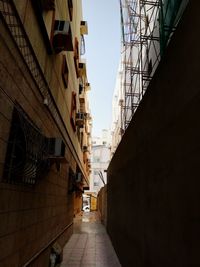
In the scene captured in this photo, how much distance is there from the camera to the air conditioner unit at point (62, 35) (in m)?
4.30

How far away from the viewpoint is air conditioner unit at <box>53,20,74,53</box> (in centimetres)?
430

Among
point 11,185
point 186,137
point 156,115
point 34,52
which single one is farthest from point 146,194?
point 34,52

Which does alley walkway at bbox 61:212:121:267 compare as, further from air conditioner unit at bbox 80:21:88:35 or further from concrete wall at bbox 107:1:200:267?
air conditioner unit at bbox 80:21:88:35

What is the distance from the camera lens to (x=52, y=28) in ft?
14.2

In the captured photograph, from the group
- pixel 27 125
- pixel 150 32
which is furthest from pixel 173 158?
pixel 150 32

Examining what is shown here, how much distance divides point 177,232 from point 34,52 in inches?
115

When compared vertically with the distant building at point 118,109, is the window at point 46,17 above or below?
below

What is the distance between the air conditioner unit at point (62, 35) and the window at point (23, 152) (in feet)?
6.45

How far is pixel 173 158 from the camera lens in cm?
220

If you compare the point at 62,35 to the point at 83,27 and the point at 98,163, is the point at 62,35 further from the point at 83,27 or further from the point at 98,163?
the point at 98,163

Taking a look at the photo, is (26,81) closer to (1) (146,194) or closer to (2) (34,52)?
(2) (34,52)

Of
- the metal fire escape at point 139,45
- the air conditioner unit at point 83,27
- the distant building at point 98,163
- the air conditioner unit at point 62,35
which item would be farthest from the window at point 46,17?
the distant building at point 98,163

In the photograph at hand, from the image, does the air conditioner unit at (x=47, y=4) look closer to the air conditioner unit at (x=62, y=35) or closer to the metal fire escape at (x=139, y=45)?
the air conditioner unit at (x=62, y=35)

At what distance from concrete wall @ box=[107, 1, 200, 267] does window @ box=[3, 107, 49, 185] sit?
5.31 feet
